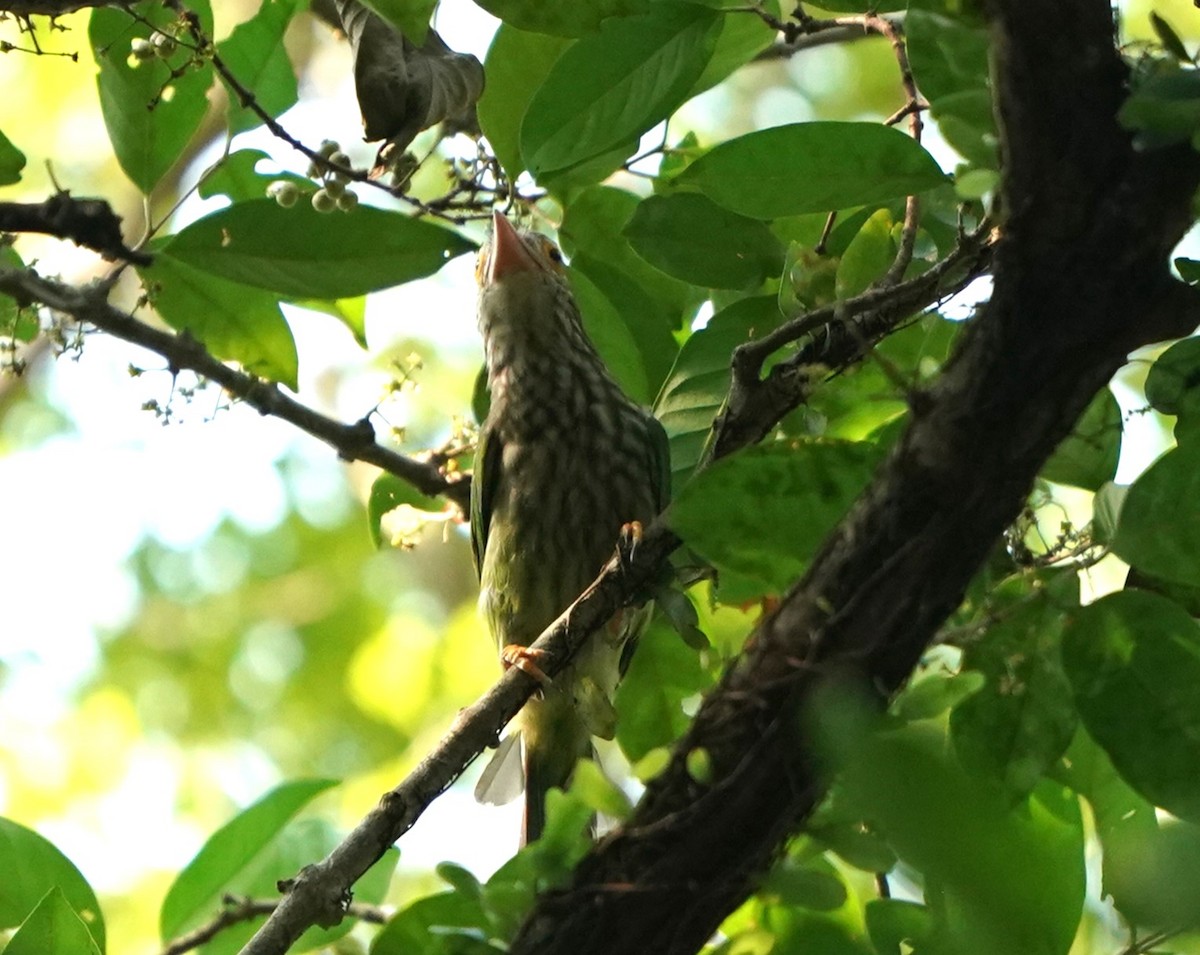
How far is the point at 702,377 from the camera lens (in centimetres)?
243

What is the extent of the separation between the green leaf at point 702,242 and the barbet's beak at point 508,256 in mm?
1559

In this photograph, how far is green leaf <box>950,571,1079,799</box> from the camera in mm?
1406

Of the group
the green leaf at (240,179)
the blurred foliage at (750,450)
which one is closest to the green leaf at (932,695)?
the blurred foliage at (750,450)

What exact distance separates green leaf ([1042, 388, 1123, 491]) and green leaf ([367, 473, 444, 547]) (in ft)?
5.39

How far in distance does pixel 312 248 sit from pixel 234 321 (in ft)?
1.14

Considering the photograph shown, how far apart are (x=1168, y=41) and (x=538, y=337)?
101 inches

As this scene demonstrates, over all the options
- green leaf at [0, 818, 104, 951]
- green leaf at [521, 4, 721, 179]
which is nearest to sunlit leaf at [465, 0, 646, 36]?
green leaf at [521, 4, 721, 179]

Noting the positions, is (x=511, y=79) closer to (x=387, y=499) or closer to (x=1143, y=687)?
(x=387, y=499)

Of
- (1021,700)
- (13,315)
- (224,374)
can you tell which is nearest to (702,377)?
(224,374)

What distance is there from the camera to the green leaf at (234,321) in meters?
2.56

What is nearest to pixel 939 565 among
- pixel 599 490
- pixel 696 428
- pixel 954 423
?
→ pixel 954 423

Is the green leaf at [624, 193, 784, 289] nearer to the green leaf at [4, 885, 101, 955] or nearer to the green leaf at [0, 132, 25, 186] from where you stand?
the green leaf at [0, 132, 25, 186]

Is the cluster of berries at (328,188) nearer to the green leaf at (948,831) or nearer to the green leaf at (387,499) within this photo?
the green leaf at (387,499)

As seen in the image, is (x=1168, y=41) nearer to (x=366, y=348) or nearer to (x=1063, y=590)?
(x=1063, y=590)
